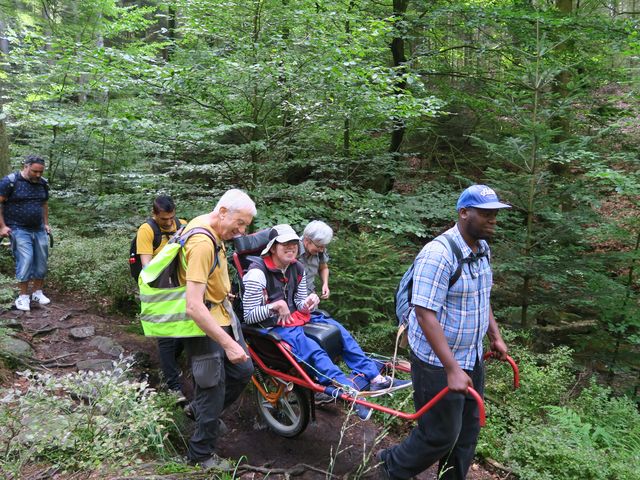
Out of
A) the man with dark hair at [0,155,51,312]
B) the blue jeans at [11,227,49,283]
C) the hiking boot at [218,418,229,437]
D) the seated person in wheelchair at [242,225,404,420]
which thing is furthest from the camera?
the blue jeans at [11,227,49,283]

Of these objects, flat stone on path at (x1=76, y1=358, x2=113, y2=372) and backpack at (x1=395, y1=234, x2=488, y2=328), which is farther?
flat stone on path at (x1=76, y1=358, x2=113, y2=372)

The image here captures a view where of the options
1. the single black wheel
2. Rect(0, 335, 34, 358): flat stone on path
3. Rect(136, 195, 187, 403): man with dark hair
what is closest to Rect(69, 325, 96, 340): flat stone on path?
Rect(0, 335, 34, 358): flat stone on path

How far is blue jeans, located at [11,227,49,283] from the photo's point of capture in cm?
601

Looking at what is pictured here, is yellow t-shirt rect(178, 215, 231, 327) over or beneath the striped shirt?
over

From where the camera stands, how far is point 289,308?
433 centimetres

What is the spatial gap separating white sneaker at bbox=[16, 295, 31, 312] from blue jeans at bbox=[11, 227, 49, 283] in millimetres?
273

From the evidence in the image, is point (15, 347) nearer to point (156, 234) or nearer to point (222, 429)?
point (156, 234)

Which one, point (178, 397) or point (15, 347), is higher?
point (15, 347)

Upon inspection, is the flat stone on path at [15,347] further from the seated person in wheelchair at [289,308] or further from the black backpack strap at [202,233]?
the black backpack strap at [202,233]

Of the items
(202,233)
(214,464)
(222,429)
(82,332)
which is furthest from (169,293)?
(82,332)

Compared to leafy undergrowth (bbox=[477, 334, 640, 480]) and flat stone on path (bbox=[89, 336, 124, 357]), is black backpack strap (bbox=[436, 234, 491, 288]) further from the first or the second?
flat stone on path (bbox=[89, 336, 124, 357])

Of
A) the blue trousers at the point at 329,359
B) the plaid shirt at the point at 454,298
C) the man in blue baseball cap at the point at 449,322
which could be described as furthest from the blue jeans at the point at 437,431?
the blue trousers at the point at 329,359

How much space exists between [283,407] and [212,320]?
6.10 feet

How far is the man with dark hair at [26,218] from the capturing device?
19.4 feet
